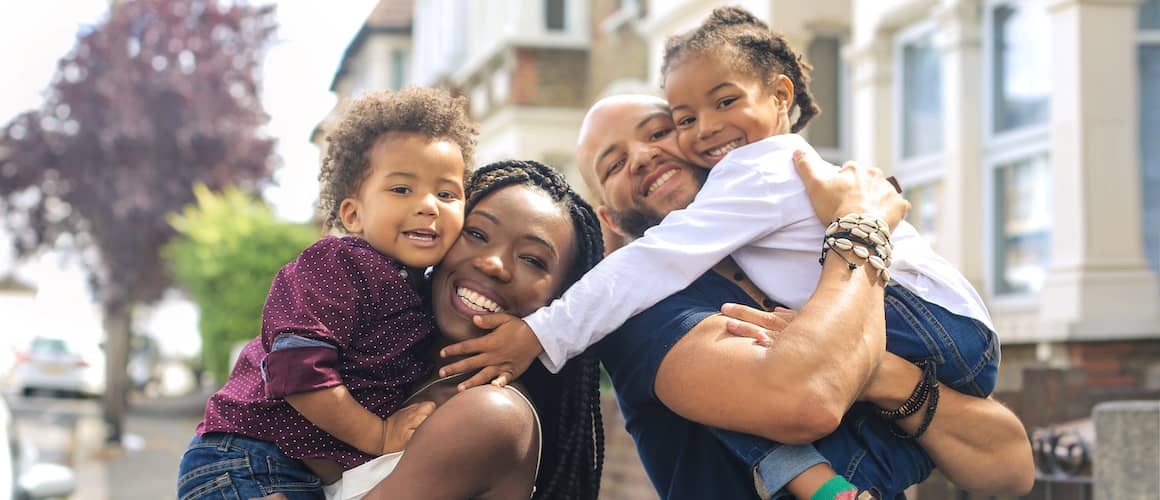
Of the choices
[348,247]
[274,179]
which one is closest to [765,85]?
[348,247]

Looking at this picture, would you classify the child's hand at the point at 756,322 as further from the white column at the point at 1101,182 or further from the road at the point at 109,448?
the road at the point at 109,448

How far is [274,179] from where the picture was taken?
28.1 metres

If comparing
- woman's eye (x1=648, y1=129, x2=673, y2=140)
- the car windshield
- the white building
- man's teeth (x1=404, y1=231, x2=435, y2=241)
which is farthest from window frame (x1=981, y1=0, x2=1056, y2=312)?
the car windshield

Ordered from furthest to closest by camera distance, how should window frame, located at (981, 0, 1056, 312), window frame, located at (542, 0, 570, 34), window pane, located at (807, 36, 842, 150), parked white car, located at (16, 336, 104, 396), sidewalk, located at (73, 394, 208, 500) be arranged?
parked white car, located at (16, 336, 104, 396) < window frame, located at (542, 0, 570, 34) < sidewalk, located at (73, 394, 208, 500) < window pane, located at (807, 36, 842, 150) < window frame, located at (981, 0, 1056, 312)

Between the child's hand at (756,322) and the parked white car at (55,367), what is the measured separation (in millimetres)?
33061

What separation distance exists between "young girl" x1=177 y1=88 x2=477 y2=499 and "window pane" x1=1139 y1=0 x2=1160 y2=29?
779 centimetres

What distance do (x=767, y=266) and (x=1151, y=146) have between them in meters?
Answer: 7.61

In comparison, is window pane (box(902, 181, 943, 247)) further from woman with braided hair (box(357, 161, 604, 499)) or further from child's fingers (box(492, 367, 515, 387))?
child's fingers (box(492, 367, 515, 387))

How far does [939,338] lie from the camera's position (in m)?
2.90

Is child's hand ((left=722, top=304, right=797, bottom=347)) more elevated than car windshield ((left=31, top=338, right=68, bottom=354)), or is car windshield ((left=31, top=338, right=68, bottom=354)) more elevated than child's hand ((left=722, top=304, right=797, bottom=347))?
child's hand ((left=722, top=304, right=797, bottom=347))

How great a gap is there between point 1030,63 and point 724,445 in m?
8.34

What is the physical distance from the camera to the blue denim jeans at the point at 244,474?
296 cm

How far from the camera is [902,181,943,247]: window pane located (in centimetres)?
1165

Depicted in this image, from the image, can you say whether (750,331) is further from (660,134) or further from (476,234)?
(660,134)
